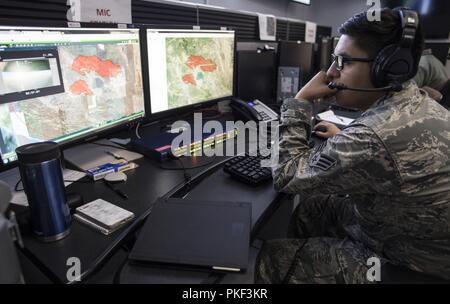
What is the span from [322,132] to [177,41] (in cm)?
68

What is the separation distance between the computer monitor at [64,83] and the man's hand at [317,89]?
21.7 inches

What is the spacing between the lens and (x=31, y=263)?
55 centimetres

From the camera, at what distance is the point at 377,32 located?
2.50 ft

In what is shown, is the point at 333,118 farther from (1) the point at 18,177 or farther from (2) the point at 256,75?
(1) the point at 18,177

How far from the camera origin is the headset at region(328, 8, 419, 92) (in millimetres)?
722

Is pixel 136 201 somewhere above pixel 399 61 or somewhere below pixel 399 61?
below

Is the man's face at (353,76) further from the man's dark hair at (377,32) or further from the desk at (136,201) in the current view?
the desk at (136,201)

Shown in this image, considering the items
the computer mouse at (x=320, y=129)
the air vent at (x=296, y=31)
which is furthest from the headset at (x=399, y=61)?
the air vent at (x=296, y=31)

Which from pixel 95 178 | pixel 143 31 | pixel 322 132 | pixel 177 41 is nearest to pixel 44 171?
pixel 95 178

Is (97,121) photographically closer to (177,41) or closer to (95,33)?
(95,33)

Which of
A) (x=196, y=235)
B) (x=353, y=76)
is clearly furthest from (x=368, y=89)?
(x=196, y=235)

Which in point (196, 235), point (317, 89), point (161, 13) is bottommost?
point (196, 235)

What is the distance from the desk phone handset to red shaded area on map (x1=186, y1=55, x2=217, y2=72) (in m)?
0.21

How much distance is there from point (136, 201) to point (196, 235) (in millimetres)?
215
